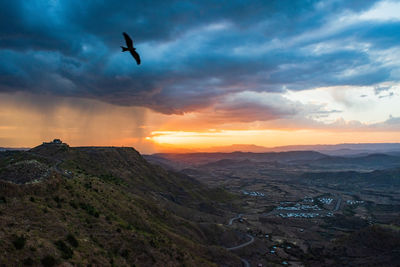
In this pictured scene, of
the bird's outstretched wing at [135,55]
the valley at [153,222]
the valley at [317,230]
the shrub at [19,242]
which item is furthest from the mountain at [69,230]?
the valley at [317,230]

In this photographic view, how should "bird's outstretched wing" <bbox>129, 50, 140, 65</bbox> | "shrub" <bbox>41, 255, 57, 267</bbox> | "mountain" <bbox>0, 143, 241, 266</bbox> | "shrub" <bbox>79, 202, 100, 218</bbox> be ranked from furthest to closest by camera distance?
1. "shrub" <bbox>79, 202, 100, 218</bbox>
2. "mountain" <bbox>0, 143, 241, 266</bbox>
3. "shrub" <bbox>41, 255, 57, 267</bbox>
4. "bird's outstretched wing" <bbox>129, 50, 140, 65</bbox>

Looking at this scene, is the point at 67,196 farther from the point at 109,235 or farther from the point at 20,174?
the point at 109,235

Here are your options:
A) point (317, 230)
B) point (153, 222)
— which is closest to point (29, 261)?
point (153, 222)

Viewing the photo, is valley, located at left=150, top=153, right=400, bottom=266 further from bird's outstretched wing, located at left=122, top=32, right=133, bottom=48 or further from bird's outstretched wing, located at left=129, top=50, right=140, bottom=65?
bird's outstretched wing, located at left=122, top=32, right=133, bottom=48

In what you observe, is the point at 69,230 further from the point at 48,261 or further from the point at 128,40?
the point at 128,40

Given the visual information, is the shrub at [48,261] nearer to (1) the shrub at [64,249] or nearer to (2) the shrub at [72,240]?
(1) the shrub at [64,249]

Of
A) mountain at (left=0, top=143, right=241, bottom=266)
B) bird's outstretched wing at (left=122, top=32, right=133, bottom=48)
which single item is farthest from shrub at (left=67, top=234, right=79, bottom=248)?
bird's outstretched wing at (left=122, top=32, right=133, bottom=48)
